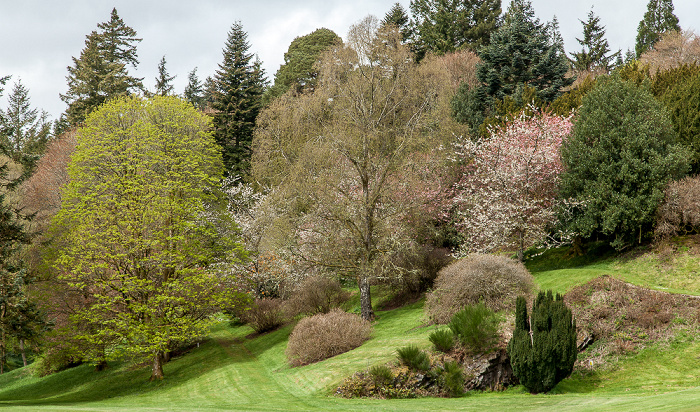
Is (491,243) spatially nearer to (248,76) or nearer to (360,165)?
(360,165)

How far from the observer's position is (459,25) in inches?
2151

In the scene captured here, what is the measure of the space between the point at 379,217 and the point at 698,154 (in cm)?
1448

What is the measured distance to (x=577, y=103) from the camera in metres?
31.3

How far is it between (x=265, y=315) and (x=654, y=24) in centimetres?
5969

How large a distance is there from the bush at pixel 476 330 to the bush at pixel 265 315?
46.9 feet

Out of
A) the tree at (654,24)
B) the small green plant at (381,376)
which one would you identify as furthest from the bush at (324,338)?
the tree at (654,24)

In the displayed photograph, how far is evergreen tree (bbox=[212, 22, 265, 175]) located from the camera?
4597cm

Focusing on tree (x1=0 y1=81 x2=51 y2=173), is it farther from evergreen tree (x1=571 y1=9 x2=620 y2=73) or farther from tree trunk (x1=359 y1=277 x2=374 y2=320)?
evergreen tree (x1=571 y1=9 x2=620 y2=73)

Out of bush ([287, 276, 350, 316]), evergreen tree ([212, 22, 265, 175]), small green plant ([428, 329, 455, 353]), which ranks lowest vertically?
small green plant ([428, 329, 455, 353])

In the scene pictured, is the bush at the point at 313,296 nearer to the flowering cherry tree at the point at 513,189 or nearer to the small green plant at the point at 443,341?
the flowering cherry tree at the point at 513,189

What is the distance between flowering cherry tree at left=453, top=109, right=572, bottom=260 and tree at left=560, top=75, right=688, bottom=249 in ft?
5.91

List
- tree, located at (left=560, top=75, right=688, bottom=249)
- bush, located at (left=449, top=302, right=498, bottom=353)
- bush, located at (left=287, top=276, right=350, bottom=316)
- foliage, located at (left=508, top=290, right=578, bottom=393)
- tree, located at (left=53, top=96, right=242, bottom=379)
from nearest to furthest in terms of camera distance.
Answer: foliage, located at (left=508, top=290, right=578, bottom=393)
bush, located at (left=449, top=302, right=498, bottom=353)
tree, located at (left=560, top=75, right=688, bottom=249)
tree, located at (left=53, top=96, right=242, bottom=379)
bush, located at (left=287, top=276, right=350, bottom=316)

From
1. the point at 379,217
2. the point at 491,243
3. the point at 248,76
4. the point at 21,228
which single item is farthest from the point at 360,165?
the point at 248,76

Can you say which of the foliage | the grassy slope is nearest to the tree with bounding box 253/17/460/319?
the grassy slope
